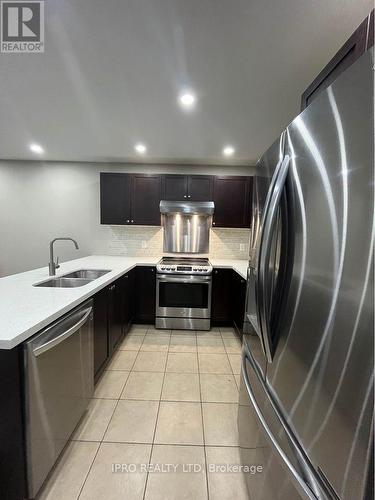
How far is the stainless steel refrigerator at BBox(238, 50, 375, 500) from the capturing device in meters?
0.49

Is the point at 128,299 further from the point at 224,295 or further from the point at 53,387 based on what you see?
the point at 53,387

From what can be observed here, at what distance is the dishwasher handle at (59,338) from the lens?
107 cm

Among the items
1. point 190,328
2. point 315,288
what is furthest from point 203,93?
point 190,328

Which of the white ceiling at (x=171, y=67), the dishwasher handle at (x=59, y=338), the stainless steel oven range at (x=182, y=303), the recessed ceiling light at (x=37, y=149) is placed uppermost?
the recessed ceiling light at (x=37, y=149)

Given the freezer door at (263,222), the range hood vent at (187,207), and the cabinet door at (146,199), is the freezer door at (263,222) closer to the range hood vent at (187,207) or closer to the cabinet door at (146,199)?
the range hood vent at (187,207)

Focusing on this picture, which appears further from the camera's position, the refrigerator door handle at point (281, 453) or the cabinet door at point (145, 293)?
the cabinet door at point (145, 293)

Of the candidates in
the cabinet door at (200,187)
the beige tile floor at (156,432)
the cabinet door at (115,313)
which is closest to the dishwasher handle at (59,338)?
the cabinet door at (115,313)

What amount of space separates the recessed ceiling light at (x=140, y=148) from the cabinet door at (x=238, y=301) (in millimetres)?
2110

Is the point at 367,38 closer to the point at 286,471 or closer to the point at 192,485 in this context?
the point at 286,471

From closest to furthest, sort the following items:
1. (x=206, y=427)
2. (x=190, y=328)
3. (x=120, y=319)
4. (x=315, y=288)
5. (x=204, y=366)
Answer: (x=315, y=288) < (x=206, y=427) < (x=204, y=366) < (x=120, y=319) < (x=190, y=328)

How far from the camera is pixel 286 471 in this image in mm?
709

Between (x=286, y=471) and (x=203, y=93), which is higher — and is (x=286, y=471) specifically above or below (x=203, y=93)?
below

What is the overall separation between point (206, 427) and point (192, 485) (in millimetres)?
386

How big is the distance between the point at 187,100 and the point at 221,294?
7.85 feet
